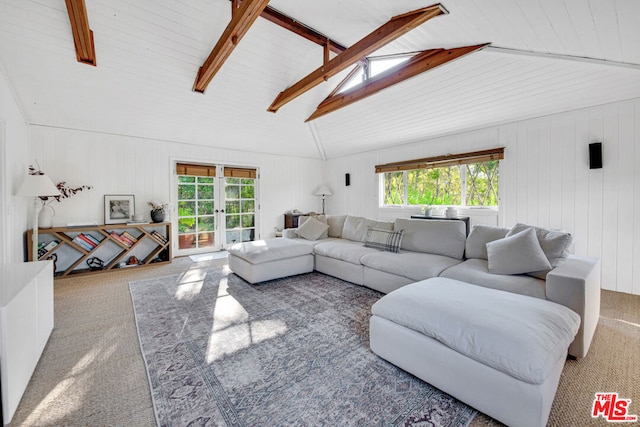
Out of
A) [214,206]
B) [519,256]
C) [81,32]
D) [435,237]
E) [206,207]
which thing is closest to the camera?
[519,256]

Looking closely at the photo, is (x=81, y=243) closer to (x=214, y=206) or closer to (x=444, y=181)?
(x=214, y=206)

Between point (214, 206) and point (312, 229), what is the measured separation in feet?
8.14

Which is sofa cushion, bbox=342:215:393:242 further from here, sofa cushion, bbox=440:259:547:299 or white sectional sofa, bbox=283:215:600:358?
sofa cushion, bbox=440:259:547:299

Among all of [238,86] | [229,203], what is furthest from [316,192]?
[238,86]

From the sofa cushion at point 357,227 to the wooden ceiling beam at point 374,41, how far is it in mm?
2121

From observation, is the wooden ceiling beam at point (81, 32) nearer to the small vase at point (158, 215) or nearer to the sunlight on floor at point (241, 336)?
the small vase at point (158, 215)

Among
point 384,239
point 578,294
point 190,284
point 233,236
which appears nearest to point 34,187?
point 190,284

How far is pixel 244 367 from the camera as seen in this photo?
5.90 ft

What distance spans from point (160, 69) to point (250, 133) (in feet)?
6.55

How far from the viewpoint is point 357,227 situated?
4.22 meters

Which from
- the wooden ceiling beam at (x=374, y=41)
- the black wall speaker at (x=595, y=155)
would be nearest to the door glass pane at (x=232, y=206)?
the wooden ceiling beam at (x=374, y=41)

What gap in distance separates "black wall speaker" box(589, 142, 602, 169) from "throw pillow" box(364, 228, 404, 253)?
2472 mm

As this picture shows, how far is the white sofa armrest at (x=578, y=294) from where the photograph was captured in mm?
1824

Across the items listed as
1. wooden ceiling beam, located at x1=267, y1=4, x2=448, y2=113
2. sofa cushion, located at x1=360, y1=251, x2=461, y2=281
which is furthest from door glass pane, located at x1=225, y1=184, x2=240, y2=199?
sofa cushion, located at x1=360, y1=251, x2=461, y2=281
